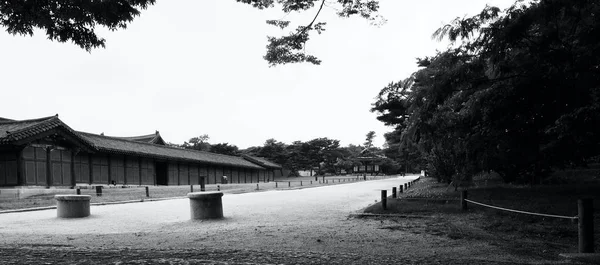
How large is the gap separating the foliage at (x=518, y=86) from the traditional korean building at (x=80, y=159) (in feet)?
71.5

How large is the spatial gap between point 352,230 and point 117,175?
2671cm

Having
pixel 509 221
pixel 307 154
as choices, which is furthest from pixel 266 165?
pixel 509 221

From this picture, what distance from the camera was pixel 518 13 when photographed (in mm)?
8930

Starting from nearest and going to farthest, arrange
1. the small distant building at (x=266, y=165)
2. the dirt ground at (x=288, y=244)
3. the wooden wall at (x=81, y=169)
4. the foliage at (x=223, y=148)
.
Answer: the dirt ground at (x=288, y=244) < the wooden wall at (x=81, y=169) < the small distant building at (x=266, y=165) < the foliage at (x=223, y=148)

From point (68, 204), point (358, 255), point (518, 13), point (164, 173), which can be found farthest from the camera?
point (164, 173)

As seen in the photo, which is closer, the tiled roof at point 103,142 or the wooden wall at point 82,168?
the tiled roof at point 103,142

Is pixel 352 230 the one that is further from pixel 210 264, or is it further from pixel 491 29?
pixel 491 29

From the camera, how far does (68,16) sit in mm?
6594

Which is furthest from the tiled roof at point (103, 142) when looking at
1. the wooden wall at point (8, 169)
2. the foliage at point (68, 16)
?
the foliage at point (68, 16)

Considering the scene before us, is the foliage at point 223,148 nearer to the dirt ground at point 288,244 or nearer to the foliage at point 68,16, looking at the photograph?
the dirt ground at point 288,244

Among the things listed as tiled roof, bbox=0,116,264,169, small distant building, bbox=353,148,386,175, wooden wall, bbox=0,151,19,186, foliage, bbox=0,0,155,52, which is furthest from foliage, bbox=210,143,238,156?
foliage, bbox=0,0,155,52

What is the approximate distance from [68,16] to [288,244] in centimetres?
511

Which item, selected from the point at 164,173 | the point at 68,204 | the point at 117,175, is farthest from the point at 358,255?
the point at 164,173

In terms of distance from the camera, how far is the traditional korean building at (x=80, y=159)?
78.8ft
